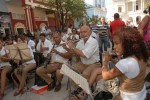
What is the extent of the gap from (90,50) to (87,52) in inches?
3.0

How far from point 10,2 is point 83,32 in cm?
1195

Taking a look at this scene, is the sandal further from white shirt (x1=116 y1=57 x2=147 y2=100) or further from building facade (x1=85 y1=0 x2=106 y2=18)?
building facade (x1=85 y1=0 x2=106 y2=18)

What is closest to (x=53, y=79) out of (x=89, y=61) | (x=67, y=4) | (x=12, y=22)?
(x=89, y=61)

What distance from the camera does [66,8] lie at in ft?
62.9

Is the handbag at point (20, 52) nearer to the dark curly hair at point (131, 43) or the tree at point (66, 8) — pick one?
the dark curly hair at point (131, 43)

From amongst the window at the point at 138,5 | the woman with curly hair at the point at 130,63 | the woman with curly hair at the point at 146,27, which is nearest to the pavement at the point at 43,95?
the woman with curly hair at the point at 146,27

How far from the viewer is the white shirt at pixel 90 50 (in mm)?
4238

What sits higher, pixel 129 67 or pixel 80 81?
pixel 129 67

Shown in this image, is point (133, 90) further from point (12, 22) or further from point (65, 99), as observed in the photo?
point (12, 22)

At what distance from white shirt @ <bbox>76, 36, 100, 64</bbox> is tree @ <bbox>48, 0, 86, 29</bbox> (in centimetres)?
1417

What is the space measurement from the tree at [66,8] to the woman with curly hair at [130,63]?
54.0 ft

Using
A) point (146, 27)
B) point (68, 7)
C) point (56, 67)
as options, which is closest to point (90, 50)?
point (56, 67)

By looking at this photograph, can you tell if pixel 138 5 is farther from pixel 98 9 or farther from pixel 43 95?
pixel 43 95

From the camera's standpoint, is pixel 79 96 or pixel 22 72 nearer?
pixel 79 96
